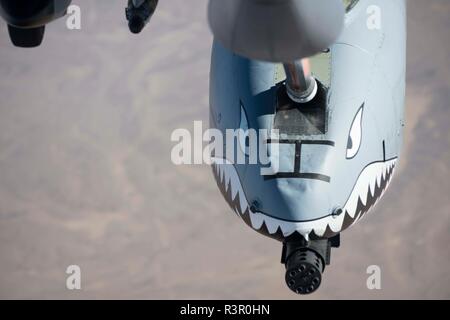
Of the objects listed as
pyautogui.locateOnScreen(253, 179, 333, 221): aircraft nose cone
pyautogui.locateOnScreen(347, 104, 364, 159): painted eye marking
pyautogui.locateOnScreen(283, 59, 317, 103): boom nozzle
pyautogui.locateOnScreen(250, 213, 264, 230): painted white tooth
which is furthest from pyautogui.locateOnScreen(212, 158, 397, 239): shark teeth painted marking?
pyautogui.locateOnScreen(283, 59, 317, 103): boom nozzle

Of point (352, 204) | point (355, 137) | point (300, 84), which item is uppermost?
point (300, 84)

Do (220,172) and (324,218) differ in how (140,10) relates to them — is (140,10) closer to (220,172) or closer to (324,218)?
(220,172)

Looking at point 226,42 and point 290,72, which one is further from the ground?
point 290,72

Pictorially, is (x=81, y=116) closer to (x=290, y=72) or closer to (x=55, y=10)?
(x=290, y=72)

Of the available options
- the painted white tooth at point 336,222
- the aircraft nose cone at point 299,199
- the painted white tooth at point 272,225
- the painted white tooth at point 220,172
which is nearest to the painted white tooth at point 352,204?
the painted white tooth at point 336,222

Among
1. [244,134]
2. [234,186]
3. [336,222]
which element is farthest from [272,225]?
[244,134]

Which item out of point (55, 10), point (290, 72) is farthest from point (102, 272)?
point (55, 10)

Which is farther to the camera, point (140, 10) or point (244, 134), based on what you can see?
point (244, 134)

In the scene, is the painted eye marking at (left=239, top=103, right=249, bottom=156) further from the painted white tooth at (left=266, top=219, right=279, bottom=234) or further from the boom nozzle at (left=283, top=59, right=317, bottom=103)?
the painted white tooth at (left=266, top=219, right=279, bottom=234)
